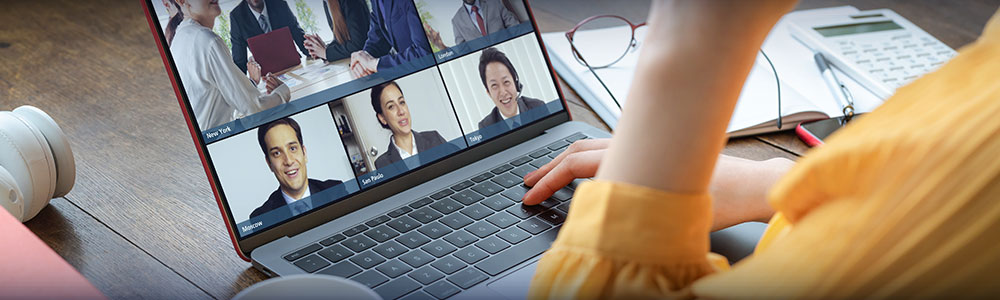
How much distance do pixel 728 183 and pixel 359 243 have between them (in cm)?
29

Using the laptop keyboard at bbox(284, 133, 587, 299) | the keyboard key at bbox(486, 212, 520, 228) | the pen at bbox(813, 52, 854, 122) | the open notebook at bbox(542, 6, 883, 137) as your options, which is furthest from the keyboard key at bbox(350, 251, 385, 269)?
the pen at bbox(813, 52, 854, 122)

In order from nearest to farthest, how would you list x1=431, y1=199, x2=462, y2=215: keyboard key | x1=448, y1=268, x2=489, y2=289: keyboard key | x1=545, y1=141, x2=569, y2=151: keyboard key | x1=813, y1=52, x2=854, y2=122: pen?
1. x1=448, y1=268, x2=489, y2=289: keyboard key
2. x1=431, y1=199, x2=462, y2=215: keyboard key
3. x1=545, y1=141, x2=569, y2=151: keyboard key
4. x1=813, y1=52, x2=854, y2=122: pen

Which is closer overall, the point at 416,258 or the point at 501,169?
the point at 416,258

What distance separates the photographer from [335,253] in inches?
24.0

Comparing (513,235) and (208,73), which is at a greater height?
(208,73)

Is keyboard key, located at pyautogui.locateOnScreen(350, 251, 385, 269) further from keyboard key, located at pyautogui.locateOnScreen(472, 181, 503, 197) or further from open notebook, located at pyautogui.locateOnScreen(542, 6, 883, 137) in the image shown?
open notebook, located at pyautogui.locateOnScreen(542, 6, 883, 137)

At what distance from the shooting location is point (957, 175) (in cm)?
35

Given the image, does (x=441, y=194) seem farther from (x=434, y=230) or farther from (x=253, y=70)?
(x=253, y=70)

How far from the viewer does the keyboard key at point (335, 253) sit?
1.97ft

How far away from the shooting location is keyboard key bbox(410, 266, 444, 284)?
566 mm

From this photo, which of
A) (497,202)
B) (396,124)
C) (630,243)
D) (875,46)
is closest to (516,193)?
(497,202)

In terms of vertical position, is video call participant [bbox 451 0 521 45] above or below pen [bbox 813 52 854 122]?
above

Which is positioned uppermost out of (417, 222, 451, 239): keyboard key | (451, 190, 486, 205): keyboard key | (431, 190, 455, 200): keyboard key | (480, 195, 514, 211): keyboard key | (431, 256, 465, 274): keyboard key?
(431, 190, 455, 200): keyboard key

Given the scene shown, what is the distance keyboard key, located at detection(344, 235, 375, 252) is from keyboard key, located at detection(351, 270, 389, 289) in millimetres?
38
